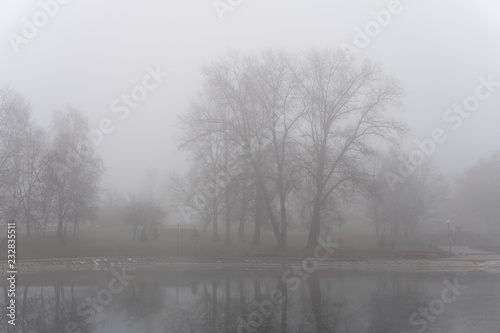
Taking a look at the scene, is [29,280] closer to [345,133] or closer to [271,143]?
[271,143]

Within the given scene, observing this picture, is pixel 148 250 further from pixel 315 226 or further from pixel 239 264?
pixel 315 226

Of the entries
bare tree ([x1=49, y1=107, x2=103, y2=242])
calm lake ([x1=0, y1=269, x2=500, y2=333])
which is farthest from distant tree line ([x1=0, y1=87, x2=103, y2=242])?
calm lake ([x1=0, y1=269, x2=500, y2=333])

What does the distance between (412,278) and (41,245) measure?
96.7 ft

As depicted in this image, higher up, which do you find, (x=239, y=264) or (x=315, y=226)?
(x=315, y=226)

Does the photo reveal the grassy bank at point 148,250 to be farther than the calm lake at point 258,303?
Yes

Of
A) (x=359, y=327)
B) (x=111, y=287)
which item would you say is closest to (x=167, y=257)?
(x=111, y=287)

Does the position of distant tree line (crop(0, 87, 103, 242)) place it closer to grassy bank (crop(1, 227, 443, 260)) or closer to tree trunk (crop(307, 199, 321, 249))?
grassy bank (crop(1, 227, 443, 260))

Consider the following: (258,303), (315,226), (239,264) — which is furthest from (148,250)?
(258,303)

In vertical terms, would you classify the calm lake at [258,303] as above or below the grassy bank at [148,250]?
below

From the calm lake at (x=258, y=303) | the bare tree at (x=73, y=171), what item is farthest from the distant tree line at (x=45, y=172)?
the calm lake at (x=258, y=303)

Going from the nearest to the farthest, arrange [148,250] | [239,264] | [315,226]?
1. [239,264]
2. [315,226]
3. [148,250]

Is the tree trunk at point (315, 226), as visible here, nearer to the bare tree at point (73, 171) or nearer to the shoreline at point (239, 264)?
the shoreline at point (239, 264)

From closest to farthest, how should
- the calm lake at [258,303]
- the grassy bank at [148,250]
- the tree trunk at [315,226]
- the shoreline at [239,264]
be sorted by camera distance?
1. the calm lake at [258,303]
2. the shoreline at [239,264]
3. the grassy bank at [148,250]
4. the tree trunk at [315,226]

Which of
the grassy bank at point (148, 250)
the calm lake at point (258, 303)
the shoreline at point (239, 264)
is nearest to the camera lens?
the calm lake at point (258, 303)
